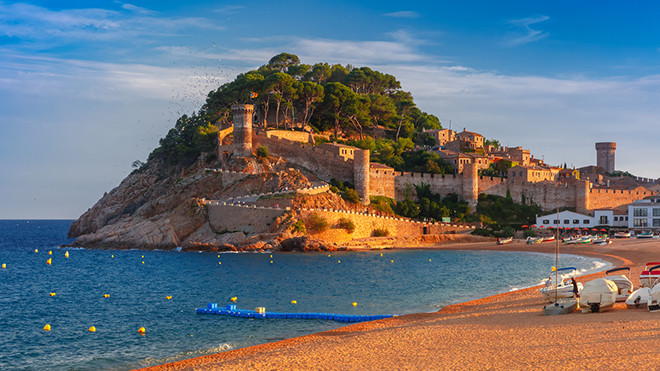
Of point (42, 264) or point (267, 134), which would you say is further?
point (267, 134)

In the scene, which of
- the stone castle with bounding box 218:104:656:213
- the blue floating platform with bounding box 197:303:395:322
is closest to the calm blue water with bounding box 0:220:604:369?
the blue floating platform with bounding box 197:303:395:322

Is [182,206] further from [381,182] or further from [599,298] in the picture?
[599,298]

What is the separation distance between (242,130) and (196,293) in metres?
30.3

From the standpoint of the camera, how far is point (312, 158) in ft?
185

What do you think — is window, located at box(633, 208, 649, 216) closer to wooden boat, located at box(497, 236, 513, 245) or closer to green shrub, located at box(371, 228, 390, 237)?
wooden boat, located at box(497, 236, 513, 245)

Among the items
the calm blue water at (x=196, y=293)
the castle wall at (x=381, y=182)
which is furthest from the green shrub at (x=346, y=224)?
the castle wall at (x=381, y=182)

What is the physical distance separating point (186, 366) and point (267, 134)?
4414 centimetres

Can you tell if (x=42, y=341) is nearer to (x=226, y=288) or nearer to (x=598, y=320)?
(x=226, y=288)

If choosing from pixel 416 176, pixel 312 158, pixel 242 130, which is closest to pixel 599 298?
pixel 312 158

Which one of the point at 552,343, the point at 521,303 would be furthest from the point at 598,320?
the point at 521,303

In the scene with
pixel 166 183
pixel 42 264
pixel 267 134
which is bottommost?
pixel 42 264

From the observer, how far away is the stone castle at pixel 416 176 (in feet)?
184

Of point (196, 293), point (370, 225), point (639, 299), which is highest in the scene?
point (370, 225)

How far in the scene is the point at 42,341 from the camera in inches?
730
